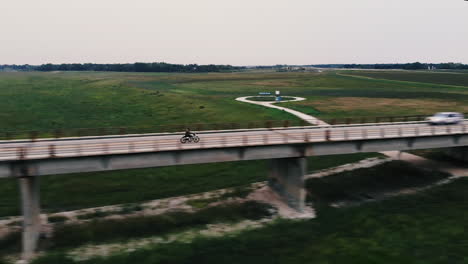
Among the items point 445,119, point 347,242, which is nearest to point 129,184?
point 347,242

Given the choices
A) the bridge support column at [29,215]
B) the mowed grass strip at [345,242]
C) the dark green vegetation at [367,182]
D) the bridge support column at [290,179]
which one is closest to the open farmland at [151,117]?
the bridge support column at [290,179]

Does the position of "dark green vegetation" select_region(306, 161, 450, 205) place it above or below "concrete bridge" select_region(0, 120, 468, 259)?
below

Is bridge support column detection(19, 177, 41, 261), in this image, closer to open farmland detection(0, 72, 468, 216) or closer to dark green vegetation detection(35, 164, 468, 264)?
dark green vegetation detection(35, 164, 468, 264)

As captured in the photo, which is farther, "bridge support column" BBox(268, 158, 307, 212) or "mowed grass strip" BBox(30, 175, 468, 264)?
"bridge support column" BBox(268, 158, 307, 212)

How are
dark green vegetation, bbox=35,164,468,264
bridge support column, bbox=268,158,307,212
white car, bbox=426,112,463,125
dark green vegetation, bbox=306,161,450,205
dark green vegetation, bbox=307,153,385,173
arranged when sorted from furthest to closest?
dark green vegetation, bbox=307,153,385,173 → white car, bbox=426,112,463,125 → dark green vegetation, bbox=306,161,450,205 → bridge support column, bbox=268,158,307,212 → dark green vegetation, bbox=35,164,468,264

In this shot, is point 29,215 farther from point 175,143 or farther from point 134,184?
point 134,184

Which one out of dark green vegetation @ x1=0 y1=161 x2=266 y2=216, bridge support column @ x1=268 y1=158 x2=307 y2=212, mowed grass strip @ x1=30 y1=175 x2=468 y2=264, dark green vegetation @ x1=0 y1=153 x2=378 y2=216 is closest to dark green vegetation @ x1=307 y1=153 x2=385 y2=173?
dark green vegetation @ x1=0 y1=153 x2=378 y2=216

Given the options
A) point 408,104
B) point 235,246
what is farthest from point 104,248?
point 408,104
